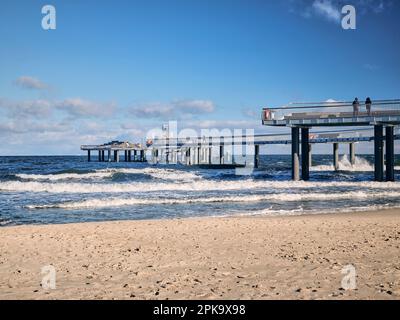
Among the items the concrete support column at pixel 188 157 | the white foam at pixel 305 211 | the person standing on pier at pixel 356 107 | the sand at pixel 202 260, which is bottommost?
the white foam at pixel 305 211

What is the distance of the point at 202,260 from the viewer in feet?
23.5

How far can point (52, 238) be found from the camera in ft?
31.1

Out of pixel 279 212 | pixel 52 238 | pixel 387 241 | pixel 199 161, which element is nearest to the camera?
pixel 387 241

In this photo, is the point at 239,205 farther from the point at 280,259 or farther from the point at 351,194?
the point at 280,259

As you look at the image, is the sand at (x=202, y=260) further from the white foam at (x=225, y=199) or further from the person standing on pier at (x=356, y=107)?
the person standing on pier at (x=356, y=107)

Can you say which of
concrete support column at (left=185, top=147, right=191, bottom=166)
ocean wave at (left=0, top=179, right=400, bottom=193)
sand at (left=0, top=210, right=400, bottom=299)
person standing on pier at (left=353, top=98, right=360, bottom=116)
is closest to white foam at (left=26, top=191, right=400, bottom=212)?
ocean wave at (left=0, top=179, right=400, bottom=193)

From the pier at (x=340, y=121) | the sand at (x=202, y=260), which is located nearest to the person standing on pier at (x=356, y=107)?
the pier at (x=340, y=121)

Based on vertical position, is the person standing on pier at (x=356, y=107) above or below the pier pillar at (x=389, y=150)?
above

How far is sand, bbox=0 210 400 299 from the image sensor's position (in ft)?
17.4

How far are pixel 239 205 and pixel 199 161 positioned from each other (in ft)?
174

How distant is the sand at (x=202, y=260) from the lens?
17.4ft

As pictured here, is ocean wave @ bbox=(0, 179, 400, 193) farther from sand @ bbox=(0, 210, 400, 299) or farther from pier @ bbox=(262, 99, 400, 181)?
sand @ bbox=(0, 210, 400, 299)

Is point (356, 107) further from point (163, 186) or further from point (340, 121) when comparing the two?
point (163, 186)
